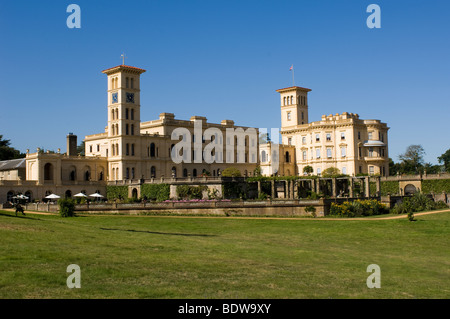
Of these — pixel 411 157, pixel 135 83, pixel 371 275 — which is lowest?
pixel 371 275

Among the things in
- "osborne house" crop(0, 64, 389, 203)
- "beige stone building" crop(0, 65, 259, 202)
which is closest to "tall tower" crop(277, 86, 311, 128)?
"osborne house" crop(0, 64, 389, 203)

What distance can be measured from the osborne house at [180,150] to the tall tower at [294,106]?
0.17m

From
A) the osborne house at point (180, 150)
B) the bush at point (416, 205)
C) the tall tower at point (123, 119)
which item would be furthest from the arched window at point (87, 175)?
the bush at point (416, 205)

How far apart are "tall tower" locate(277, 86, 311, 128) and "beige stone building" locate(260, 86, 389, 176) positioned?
4.00 meters

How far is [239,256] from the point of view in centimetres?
2200

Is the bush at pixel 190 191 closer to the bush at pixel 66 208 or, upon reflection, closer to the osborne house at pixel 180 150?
the osborne house at pixel 180 150

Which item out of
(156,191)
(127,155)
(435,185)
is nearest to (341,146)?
(435,185)

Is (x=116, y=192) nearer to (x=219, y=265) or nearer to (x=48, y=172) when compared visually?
(x=48, y=172)

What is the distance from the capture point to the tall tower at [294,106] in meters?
93.2

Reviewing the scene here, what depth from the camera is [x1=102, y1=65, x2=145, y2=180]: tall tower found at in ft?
252

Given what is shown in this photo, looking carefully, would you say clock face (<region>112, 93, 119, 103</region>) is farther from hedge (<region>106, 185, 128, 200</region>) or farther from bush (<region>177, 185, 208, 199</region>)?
bush (<region>177, 185, 208, 199</region>)
